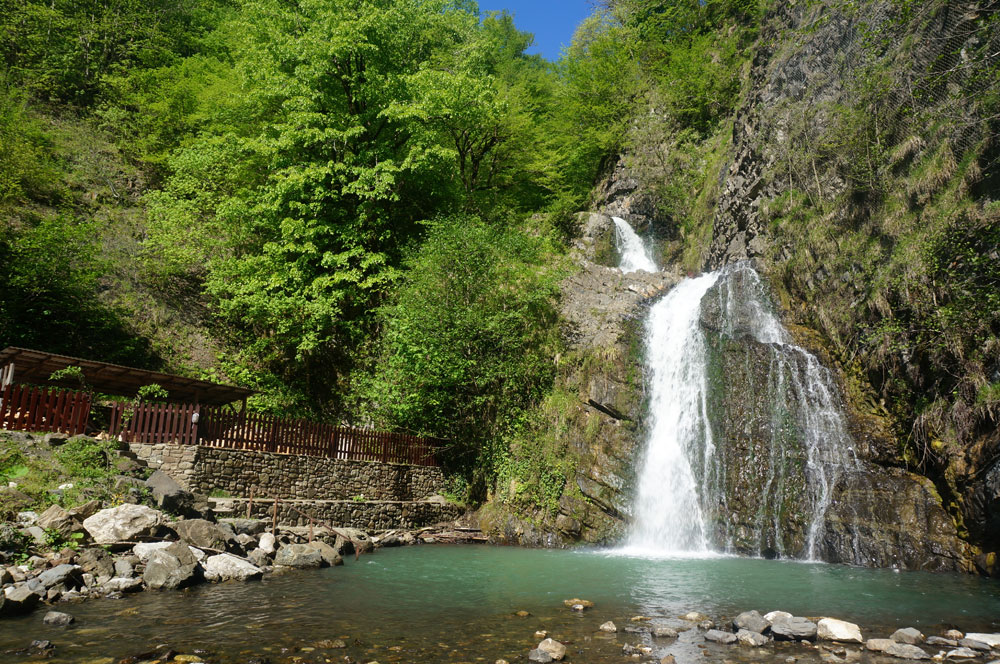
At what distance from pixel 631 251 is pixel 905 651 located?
21657 millimetres

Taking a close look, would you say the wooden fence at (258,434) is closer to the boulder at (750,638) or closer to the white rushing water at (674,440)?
the white rushing water at (674,440)

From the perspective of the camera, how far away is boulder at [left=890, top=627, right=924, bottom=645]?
6684 mm

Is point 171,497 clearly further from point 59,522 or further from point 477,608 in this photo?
point 477,608

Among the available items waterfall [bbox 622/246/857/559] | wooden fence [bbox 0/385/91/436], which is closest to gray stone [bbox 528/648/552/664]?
waterfall [bbox 622/246/857/559]

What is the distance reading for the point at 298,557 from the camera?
10578mm

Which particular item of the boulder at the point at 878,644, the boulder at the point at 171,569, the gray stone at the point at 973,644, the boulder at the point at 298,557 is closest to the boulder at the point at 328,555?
the boulder at the point at 298,557

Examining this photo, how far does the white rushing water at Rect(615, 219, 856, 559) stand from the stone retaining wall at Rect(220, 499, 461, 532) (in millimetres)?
5879

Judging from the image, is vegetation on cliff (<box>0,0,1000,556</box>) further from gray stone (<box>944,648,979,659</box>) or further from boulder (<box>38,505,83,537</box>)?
boulder (<box>38,505,83,537</box>)

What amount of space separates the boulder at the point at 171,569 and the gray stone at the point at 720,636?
7045 mm

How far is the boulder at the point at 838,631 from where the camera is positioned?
6680mm

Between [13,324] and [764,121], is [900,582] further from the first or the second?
[13,324]

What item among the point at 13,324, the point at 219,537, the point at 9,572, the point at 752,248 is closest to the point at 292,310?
the point at 13,324

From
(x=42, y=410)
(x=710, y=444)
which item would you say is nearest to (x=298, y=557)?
(x=42, y=410)

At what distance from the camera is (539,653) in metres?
5.86
